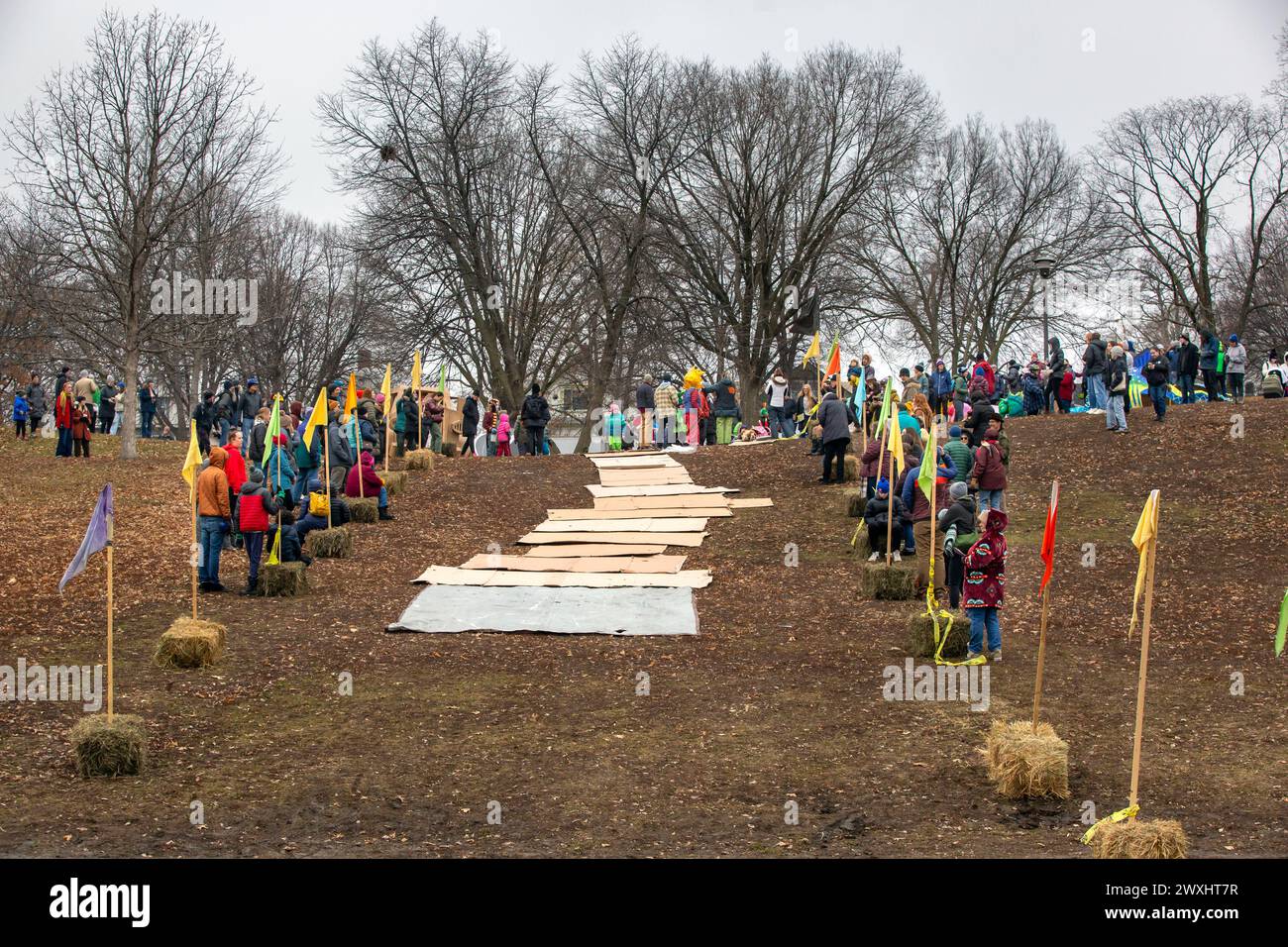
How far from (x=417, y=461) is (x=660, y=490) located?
5124mm

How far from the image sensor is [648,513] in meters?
23.5

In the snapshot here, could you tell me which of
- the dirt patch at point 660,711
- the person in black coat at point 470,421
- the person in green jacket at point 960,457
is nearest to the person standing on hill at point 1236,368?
the dirt patch at point 660,711

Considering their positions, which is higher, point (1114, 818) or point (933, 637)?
point (933, 637)

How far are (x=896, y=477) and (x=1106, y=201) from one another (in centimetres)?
4423

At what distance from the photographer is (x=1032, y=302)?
58.2m

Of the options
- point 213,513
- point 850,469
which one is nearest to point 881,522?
point 850,469

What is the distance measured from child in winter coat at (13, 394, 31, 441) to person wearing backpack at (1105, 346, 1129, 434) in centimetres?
2469

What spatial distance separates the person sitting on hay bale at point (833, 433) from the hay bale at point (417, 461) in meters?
8.00

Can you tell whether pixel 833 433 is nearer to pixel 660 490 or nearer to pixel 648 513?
pixel 648 513

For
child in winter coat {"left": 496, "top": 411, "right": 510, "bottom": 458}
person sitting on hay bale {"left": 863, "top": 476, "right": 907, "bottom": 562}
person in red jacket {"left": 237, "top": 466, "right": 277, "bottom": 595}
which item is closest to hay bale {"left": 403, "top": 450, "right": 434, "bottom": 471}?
child in winter coat {"left": 496, "top": 411, "right": 510, "bottom": 458}

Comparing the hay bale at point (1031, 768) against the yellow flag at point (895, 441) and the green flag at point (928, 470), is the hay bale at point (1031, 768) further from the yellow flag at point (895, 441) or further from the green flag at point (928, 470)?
the yellow flag at point (895, 441)

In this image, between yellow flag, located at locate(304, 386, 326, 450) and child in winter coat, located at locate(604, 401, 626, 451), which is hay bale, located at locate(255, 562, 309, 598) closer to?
yellow flag, located at locate(304, 386, 326, 450)

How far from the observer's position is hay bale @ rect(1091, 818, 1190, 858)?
766 centimetres
